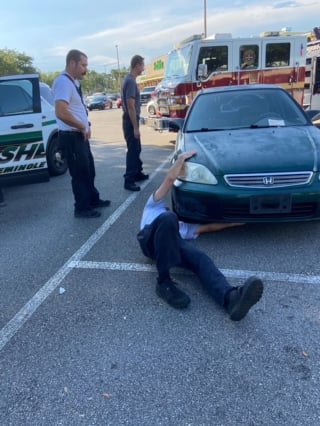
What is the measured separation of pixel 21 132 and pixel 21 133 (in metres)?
0.01

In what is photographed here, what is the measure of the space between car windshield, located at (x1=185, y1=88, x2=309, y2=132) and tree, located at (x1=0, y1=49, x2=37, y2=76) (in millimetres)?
50943

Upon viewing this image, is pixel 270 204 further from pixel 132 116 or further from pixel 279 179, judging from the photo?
pixel 132 116

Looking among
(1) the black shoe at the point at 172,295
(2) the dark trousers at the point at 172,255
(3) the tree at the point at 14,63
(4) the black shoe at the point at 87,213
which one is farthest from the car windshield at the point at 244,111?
(3) the tree at the point at 14,63

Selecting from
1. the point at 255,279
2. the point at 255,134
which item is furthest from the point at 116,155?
the point at 255,279

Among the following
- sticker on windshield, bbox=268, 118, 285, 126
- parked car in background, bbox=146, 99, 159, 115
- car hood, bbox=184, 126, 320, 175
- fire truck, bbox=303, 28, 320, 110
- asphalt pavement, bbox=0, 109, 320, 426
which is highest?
fire truck, bbox=303, 28, 320, 110

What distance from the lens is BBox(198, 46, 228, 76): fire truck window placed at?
404 inches

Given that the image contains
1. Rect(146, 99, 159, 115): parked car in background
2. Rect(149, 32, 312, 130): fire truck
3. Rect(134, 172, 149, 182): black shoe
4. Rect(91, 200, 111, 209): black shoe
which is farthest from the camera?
Rect(146, 99, 159, 115): parked car in background

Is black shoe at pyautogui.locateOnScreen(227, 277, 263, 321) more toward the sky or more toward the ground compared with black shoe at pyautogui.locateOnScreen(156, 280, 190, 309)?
more toward the sky

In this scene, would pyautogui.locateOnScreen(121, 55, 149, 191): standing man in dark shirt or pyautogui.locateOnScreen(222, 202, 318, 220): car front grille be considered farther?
pyautogui.locateOnScreen(121, 55, 149, 191): standing man in dark shirt

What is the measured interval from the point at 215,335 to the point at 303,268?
1.19 m

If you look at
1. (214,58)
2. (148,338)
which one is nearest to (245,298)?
(148,338)

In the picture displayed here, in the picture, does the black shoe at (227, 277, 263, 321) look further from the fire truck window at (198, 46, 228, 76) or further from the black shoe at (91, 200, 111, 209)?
the fire truck window at (198, 46, 228, 76)

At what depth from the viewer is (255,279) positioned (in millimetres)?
2434

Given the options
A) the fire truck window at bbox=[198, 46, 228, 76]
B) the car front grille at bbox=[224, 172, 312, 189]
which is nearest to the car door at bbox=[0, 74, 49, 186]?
the car front grille at bbox=[224, 172, 312, 189]
